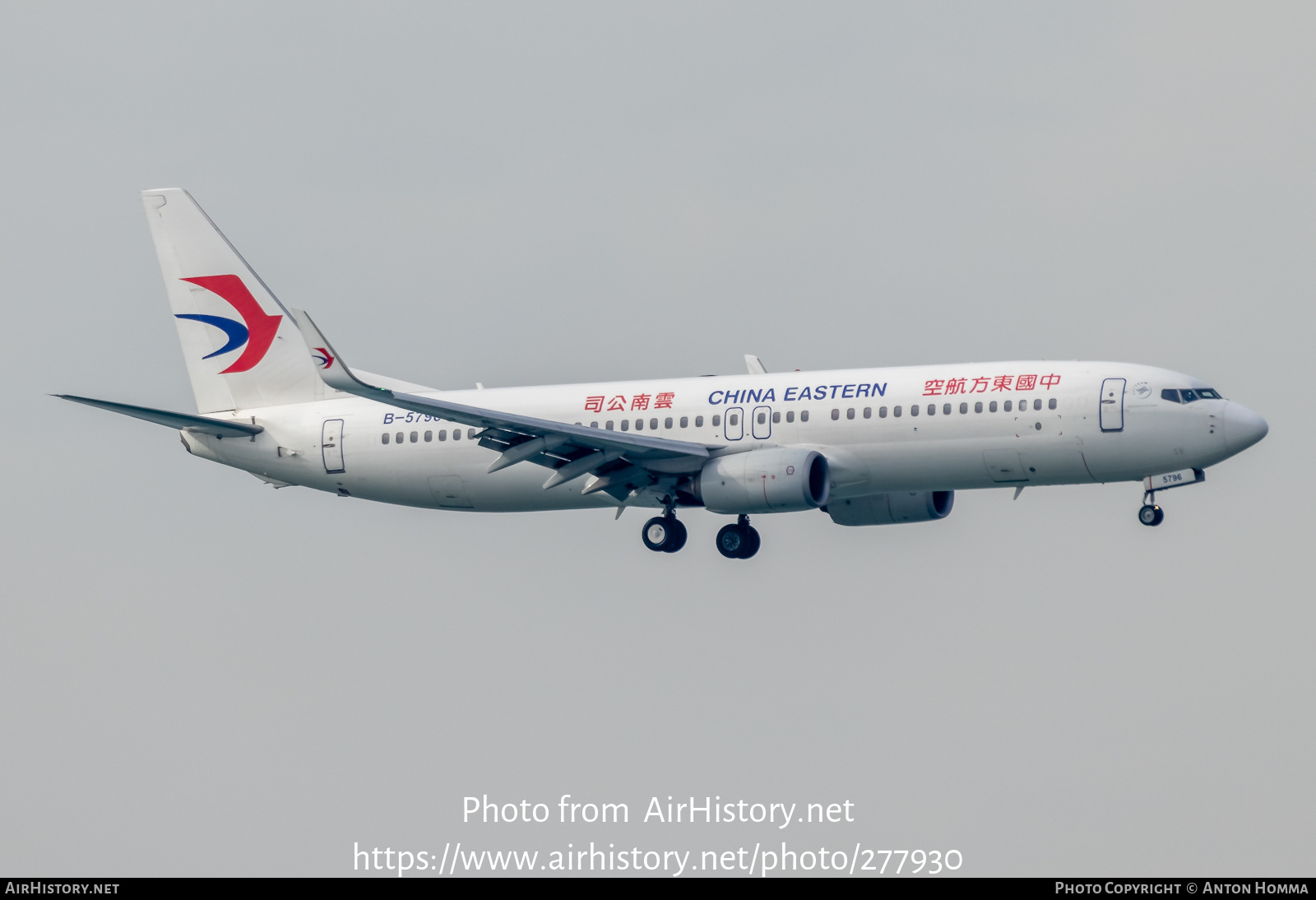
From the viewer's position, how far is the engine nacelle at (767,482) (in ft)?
158

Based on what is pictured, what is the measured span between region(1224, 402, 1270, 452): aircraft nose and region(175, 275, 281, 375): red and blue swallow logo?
29873mm

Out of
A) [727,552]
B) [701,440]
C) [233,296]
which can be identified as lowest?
[727,552]

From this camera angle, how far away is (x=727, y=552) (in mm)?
53625

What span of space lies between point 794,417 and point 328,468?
50.9 feet

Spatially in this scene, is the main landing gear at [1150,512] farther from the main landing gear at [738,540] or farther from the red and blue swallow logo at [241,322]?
the red and blue swallow logo at [241,322]

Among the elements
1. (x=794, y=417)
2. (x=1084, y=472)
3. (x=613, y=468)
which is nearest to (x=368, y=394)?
(x=613, y=468)

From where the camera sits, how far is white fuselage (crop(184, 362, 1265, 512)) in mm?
47656

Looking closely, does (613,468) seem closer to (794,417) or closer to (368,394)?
(794,417)

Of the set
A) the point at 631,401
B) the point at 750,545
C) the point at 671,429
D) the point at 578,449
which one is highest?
the point at 631,401

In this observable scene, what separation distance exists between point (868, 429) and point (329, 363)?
1475cm

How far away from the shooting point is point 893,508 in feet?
177

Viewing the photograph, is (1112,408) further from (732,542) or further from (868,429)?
(732,542)

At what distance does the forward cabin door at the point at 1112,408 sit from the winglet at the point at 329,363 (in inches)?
743

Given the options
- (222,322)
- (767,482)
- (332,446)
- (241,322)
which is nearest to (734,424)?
(767,482)
